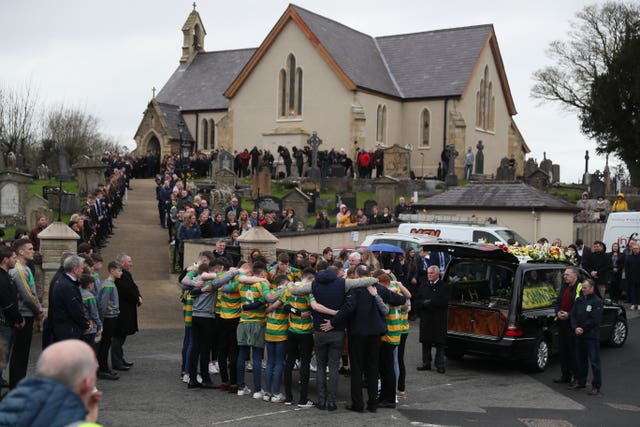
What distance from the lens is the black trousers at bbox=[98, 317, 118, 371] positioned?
1065 cm

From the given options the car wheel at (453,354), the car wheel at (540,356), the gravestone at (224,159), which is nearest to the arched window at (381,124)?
the gravestone at (224,159)

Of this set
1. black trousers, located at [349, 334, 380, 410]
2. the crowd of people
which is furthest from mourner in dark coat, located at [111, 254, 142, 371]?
black trousers, located at [349, 334, 380, 410]

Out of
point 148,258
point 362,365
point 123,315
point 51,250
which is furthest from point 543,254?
point 148,258

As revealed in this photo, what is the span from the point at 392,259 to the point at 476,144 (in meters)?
32.5

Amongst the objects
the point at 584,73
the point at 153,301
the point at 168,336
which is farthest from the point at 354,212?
the point at 584,73


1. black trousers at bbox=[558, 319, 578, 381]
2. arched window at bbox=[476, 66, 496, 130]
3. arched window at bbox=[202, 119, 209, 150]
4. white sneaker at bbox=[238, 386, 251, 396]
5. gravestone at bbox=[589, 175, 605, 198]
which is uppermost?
arched window at bbox=[476, 66, 496, 130]

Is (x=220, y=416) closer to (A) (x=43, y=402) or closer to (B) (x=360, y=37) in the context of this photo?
(A) (x=43, y=402)

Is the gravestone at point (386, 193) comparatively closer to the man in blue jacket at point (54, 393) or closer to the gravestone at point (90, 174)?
the gravestone at point (90, 174)

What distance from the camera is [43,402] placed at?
10.8ft

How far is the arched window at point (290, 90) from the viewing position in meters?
46.8

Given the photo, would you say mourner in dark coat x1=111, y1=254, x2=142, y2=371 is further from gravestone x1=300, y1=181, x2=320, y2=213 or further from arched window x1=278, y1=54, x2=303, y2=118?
arched window x1=278, y1=54, x2=303, y2=118

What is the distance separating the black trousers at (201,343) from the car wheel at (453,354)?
4308 millimetres

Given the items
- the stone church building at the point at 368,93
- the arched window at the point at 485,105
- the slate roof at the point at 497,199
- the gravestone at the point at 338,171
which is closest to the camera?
the slate roof at the point at 497,199

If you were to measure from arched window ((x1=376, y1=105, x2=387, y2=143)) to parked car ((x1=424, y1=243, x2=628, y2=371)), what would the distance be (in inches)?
1337
